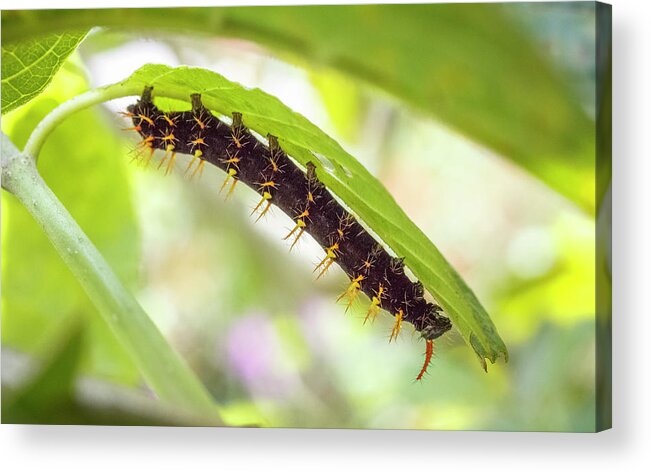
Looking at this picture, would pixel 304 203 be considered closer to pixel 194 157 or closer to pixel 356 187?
pixel 356 187

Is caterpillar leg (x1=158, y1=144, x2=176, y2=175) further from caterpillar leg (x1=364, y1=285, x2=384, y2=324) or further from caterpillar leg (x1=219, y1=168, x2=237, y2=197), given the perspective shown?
caterpillar leg (x1=364, y1=285, x2=384, y2=324)

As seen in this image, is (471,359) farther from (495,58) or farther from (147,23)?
(147,23)

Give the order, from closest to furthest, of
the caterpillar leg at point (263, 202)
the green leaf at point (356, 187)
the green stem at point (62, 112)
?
1. the green leaf at point (356, 187)
2. the caterpillar leg at point (263, 202)
3. the green stem at point (62, 112)

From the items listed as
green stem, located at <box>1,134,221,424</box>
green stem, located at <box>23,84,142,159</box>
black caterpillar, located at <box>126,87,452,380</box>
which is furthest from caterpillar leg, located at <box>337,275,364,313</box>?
green stem, located at <box>23,84,142,159</box>

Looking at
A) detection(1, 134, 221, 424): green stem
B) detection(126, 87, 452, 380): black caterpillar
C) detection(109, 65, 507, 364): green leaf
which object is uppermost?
detection(109, 65, 507, 364): green leaf

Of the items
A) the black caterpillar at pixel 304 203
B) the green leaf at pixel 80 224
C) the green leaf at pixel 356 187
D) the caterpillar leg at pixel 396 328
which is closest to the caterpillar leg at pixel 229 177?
the black caterpillar at pixel 304 203

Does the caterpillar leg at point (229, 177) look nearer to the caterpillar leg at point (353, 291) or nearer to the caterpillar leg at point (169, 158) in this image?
the caterpillar leg at point (169, 158)

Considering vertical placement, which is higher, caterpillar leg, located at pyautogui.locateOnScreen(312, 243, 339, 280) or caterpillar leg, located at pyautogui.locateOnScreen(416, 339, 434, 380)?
caterpillar leg, located at pyautogui.locateOnScreen(312, 243, 339, 280)
